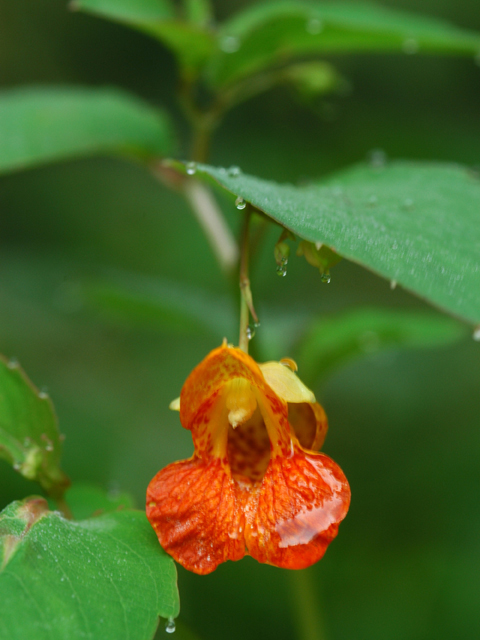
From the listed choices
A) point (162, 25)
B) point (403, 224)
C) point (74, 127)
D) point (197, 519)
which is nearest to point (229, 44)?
point (162, 25)

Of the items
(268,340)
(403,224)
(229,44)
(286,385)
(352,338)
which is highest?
(229,44)

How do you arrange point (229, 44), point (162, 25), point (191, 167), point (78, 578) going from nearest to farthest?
point (78, 578), point (191, 167), point (162, 25), point (229, 44)

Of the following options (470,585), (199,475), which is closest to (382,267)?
(199,475)

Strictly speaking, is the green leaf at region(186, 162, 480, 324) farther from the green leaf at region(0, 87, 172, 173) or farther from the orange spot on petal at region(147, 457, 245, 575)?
the green leaf at region(0, 87, 172, 173)

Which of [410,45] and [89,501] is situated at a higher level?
[410,45]

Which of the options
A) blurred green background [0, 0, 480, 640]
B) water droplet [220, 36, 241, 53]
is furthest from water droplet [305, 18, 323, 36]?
blurred green background [0, 0, 480, 640]

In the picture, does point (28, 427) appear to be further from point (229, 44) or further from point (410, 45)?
point (410, 45)
